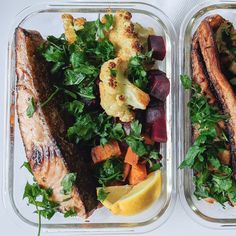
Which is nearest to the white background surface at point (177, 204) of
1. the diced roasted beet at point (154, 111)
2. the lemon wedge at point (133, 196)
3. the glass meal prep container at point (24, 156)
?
the glass meal prep container at point (24, 156)

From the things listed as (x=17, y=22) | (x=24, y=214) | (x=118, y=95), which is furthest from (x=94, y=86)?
(x=24, y=214)

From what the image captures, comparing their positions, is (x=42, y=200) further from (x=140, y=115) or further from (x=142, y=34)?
(x=142, y=34)

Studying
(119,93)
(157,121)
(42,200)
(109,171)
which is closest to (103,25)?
(119,93)

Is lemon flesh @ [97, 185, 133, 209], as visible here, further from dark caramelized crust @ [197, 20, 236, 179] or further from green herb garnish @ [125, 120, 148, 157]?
dark caramelized crust @ [197, 20, 236, 179]

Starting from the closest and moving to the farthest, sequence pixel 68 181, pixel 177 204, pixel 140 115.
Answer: pixel 68 181
pixel 140 115
pixel 177 204

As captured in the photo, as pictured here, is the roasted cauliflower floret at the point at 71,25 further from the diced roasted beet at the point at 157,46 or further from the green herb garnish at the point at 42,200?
the green herb garnish at the point at 42,200

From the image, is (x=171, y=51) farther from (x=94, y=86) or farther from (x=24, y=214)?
(x=24, y=214)
